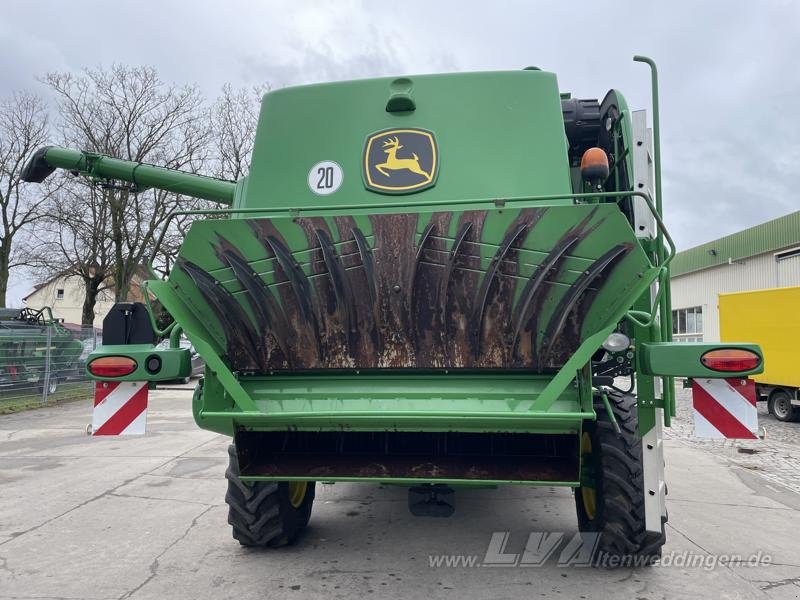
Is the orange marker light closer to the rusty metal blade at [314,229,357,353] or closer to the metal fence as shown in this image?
the rusty metal blade at [314,229,357,353]

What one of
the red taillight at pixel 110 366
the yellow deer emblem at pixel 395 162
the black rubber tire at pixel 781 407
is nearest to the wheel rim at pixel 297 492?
the red taillight at pixel 110 366

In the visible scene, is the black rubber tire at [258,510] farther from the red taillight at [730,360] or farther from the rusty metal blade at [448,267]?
the red taillight at [730,360]

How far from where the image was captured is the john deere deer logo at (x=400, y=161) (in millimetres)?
4020

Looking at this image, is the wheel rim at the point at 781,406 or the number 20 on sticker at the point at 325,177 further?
the wheel rim at the point at 781,406

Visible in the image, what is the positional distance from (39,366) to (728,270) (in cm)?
2739

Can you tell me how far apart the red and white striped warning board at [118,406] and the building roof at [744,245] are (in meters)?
24.9

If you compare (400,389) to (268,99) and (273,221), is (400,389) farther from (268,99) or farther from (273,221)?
(268,99)

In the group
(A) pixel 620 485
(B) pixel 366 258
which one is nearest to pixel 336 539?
(A) pixel 620 485

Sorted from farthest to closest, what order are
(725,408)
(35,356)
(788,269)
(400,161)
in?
(788,269) → (35,356) → (400,161) → (725,408)

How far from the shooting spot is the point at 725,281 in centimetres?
2759

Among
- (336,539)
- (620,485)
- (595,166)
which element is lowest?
(336,539)

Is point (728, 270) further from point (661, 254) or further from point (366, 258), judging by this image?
point (366, 258)

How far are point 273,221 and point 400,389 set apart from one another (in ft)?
3.81

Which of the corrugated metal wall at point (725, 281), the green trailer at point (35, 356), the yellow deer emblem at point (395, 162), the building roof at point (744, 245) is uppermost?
the building roof at point (744, 245)
